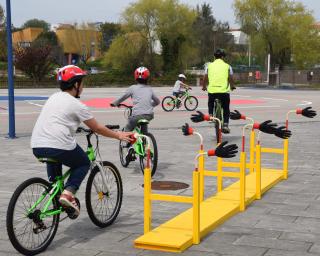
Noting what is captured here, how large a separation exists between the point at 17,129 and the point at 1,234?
10.4 meters

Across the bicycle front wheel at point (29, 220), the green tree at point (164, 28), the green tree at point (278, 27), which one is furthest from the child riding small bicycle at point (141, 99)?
the green tree at point (164, 28)

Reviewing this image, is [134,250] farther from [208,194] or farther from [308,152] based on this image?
[308,152]

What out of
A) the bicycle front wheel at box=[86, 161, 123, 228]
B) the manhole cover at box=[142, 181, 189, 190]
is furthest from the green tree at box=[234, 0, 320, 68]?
the bicycle front wheel at box=[86, 161, 123, 228]

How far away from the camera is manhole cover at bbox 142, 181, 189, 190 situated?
766 centimetres

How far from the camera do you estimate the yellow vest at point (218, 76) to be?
12.1 m

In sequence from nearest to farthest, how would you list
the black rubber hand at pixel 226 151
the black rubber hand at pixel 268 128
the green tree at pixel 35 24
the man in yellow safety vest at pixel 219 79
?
1. the black rubber hand at pixel 226 151
2. the black rubber hand at pixel 268 128
3. the man in yellow safety vest at pixel 219 79
4. the green tree at pixel 35 24

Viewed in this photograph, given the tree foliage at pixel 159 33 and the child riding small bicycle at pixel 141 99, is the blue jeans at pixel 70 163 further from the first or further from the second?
the tree foliage at pixel 159 33

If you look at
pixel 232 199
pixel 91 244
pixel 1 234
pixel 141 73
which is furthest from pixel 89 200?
pixel 141 73

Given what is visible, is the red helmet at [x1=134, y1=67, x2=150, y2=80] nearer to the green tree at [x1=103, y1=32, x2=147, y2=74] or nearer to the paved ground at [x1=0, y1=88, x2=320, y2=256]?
the paved ground at [x1=0, y1=88, x2=320, y2=256]

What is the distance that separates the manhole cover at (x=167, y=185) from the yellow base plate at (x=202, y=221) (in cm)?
72

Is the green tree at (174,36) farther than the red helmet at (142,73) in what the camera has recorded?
Yes

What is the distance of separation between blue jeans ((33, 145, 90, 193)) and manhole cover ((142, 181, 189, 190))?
252 centimetres

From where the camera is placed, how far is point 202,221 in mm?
5656

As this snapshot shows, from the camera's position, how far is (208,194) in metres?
7.30
